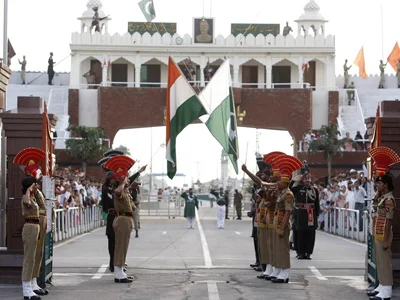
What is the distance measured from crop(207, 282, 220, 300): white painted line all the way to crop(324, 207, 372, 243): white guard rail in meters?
12.3

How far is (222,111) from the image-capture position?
2005 centimetres

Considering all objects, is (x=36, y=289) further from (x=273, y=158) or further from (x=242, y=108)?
(x=242, y=108)

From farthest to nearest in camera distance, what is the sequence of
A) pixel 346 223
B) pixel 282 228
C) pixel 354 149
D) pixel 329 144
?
1. pixel 354 149
2. pixel 329 144
3. pixel 346 223
4. pixel 282 228

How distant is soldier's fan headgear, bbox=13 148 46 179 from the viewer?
616 inches

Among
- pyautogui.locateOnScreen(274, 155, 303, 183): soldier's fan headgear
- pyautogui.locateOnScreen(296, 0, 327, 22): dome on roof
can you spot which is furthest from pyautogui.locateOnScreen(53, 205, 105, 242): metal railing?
pyautogui.locateOnScreen(296, 0, 327, 22): dome on roof

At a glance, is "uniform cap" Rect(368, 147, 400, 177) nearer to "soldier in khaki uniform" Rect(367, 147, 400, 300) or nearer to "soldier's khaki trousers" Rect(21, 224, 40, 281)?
"soldier in khaki uniform" Rect(367, 147, 400, 300)

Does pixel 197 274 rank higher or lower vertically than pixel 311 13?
lower

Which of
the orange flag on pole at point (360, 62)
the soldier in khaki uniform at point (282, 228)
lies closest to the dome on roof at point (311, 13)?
the orange flag on pole at point (360, 62)

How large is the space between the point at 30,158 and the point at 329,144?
41.3 metres

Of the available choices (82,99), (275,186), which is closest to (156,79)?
(82,99)

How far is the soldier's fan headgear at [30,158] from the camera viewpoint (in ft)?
51.3

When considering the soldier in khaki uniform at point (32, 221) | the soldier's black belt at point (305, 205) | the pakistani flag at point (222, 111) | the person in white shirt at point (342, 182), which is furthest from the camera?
the person in white shirt at point (342, 182)

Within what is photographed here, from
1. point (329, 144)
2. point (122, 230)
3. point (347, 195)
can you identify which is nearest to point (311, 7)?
point (329, 144)

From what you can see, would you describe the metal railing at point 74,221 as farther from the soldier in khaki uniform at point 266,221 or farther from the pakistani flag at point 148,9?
the soldier in khaki uniform at point 266,221
